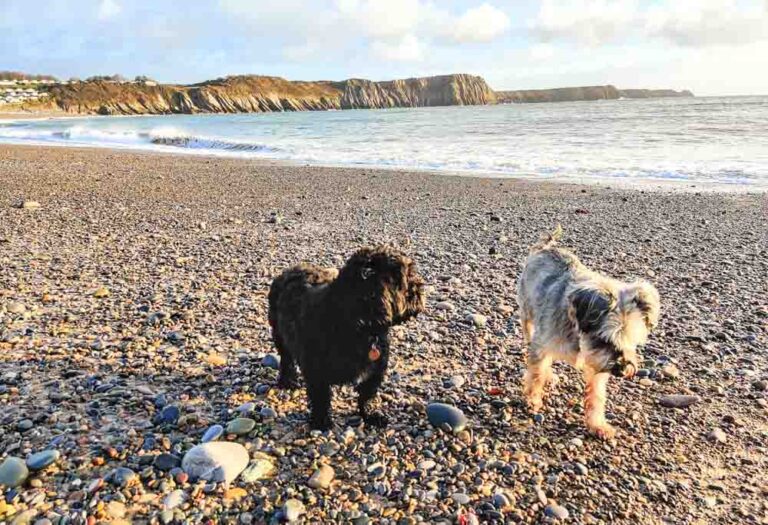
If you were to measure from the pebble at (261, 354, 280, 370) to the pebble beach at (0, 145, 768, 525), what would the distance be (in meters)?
0.03

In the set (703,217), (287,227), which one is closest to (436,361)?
(287,227)

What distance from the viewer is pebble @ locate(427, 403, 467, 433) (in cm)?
468

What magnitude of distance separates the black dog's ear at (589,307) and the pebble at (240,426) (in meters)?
2.95

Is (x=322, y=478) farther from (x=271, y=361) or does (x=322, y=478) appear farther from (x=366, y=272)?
(x=271, y=361)

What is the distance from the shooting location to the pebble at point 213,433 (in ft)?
14.3

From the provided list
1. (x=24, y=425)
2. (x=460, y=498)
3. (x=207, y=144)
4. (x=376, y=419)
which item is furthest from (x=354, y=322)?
(x=207, y=144)

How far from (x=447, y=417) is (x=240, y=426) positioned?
1796mm

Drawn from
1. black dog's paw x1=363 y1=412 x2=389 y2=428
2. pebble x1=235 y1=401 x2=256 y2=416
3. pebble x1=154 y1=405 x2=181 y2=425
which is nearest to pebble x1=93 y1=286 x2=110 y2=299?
pebble x1=154 y1=405 x2=181 y2=425

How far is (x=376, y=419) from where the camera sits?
4762 mm

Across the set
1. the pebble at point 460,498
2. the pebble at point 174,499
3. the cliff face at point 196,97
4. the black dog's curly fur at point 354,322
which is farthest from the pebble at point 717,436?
the cliff face at point 196,97

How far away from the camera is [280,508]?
365 cm

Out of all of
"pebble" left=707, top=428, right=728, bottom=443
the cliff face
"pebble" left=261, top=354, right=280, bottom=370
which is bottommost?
"pebble" left=707, top=428, right=728, bottom=443

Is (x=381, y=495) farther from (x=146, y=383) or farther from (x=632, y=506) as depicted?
(x=146, y=383)

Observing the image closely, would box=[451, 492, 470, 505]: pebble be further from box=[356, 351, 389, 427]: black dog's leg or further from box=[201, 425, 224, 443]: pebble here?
box=[201, 425, 224, 443]: pebble
